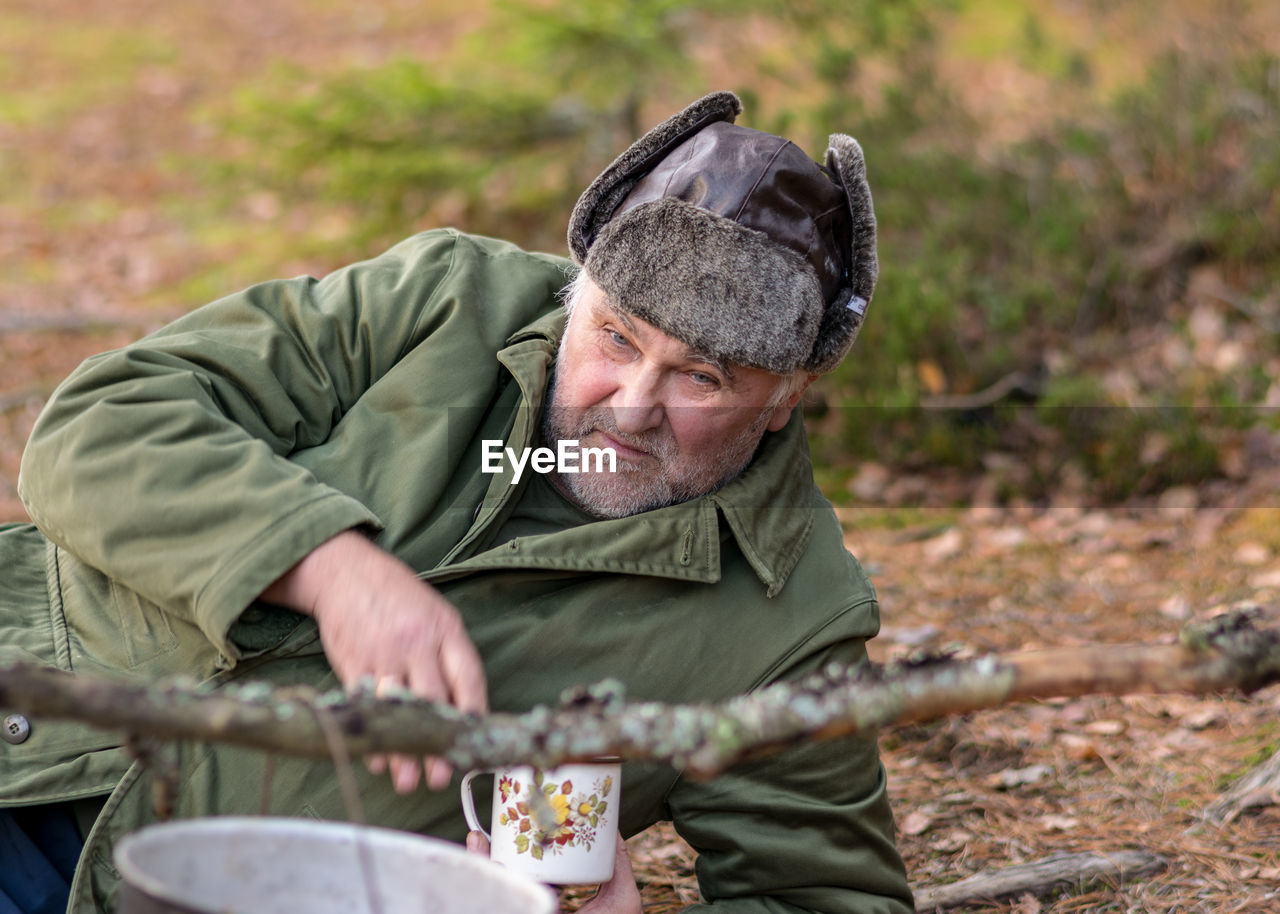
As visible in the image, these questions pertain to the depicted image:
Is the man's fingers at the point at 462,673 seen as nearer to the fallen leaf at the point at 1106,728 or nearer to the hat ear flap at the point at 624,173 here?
the hat ear flap at the point at 624,173

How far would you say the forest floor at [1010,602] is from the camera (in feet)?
9.66

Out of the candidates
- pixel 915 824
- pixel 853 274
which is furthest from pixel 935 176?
pixel 915 824

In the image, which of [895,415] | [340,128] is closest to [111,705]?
[895,415]

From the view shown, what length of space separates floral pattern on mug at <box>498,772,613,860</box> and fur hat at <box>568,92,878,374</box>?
919 mm

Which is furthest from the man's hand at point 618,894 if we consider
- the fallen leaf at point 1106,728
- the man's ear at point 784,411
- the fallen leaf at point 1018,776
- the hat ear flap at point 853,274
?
the fallen leaf at point 1106,728

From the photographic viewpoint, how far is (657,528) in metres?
2.42

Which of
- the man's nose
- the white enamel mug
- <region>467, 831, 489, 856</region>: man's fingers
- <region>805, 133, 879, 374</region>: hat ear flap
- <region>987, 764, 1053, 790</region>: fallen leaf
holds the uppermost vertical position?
<region>805, 133, 879, 374</region>: hat ear flap

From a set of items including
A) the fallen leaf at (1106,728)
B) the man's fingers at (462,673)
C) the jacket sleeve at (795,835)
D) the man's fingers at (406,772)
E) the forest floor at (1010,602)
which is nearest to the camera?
the man's fingers at (406,772)

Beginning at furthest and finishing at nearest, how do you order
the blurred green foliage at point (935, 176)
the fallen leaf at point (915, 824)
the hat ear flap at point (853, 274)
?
the blurred green foliage at point (935, 176)
the fallen leaf at point (915, 824)
the hat ear flap at point (853, 274)

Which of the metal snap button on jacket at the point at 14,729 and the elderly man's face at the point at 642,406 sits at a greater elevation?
the elderly man's face at the point at 642,406

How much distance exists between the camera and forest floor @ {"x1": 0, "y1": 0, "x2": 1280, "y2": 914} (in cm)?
294

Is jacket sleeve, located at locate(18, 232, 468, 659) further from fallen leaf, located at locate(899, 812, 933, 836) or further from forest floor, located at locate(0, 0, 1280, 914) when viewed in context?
fallen leaf, located at locate(899, 812, 933, 836)

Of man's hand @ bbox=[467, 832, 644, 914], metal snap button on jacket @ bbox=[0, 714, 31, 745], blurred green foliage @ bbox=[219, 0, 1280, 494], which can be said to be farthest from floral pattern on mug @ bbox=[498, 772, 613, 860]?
blurred green foliage @ bbox=[219, 0, 1280, 494]

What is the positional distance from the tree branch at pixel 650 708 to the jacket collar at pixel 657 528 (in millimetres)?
796
